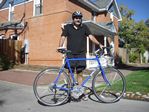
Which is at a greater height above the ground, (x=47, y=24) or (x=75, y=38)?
(x=47, y=24)

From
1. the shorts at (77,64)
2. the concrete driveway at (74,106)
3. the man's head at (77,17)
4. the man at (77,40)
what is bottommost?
the concrete driveway at (74,106)

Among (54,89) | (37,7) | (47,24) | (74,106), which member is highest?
(37,7)

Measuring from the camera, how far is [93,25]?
56.0 feet

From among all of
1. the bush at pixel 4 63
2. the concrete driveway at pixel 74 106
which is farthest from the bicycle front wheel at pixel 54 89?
the bush at pixel 4 63

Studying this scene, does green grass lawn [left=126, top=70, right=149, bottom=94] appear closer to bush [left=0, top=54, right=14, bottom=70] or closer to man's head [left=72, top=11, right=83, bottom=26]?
man's head [left=72, top=11, right=83, bottom=26]

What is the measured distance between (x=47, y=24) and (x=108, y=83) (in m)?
14.2

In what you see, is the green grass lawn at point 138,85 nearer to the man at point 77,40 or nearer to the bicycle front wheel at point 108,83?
the bicycle front wheel at point 108,83

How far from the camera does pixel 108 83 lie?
557 cm

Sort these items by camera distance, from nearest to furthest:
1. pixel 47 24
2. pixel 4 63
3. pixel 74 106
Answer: pixel 74 106
pixel 4 63
pixel 47 24

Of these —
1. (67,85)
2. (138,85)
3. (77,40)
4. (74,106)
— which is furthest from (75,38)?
(138,85)

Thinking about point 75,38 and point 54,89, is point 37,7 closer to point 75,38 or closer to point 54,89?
point 75,38

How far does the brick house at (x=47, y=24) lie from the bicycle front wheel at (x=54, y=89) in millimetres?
11451

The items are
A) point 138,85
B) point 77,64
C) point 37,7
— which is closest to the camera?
point 77,64

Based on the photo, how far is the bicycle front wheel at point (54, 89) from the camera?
16.9 feet
